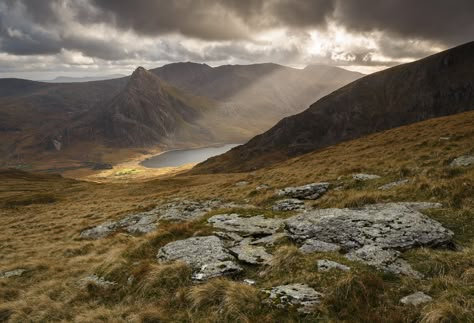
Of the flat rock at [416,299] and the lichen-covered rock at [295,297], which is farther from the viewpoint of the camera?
the lichen-covered rock at [295,297]

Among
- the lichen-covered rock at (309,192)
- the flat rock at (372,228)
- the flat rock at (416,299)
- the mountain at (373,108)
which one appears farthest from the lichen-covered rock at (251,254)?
the mountain at (373,108)

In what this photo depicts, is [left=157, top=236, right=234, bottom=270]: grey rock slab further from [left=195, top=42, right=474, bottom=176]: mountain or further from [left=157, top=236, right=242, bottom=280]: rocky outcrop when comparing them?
[left=195, top=42, right=474, bottom=176]: mountain

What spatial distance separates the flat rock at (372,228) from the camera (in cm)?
893

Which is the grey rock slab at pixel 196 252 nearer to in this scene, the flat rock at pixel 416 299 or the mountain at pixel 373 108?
the flat rock at pixel 416 299

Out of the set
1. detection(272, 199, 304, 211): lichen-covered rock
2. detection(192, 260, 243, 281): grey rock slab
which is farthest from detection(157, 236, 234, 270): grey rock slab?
detection(272, 199, 304, 211): lichen-covered rock

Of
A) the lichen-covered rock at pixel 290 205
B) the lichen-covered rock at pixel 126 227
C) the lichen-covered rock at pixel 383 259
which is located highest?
the lichen-covered rock at pixel 383 259

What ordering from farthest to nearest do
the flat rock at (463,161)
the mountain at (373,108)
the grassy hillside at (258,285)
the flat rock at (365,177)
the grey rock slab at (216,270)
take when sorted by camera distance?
1. the mountain at (373,108)
2. the flat rock at (365,177)
3. the flat rock at (463,161)
4. the grey rock slab at (216,270)
5. the grassy hillside at (258,285)

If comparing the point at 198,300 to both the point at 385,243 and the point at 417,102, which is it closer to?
the point at 385,243

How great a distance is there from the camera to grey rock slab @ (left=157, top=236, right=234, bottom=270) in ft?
32.0

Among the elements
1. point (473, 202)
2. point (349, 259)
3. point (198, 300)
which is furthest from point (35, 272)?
point (473, 202)

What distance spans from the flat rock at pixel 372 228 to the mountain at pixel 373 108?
132 meters

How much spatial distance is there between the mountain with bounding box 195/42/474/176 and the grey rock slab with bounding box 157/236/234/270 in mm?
131820

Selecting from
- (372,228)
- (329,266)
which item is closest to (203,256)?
(329,266)

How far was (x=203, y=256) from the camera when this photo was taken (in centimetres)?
1005
